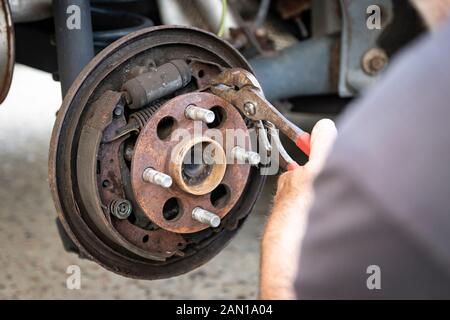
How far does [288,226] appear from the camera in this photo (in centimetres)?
75

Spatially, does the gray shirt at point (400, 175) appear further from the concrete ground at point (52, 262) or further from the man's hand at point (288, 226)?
the concrete ground at point (52, 262)

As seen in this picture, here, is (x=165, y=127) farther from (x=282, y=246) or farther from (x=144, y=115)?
(x=282, y=246)

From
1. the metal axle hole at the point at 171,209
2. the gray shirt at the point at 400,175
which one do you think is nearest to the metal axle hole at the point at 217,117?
the metal axle hole at the point at 171,209

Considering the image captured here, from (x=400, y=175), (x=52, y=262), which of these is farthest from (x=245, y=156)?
(x=52, y=262)

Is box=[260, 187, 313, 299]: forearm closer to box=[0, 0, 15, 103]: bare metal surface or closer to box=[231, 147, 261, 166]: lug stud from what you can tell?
box=[231, 147, 261, 166]: lug stud

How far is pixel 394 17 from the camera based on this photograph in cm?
149

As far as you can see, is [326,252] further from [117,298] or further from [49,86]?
[49,86]

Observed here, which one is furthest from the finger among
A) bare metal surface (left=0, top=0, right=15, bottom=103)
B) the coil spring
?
bare metal surface (left=0, top=0, right=15, bottom=103)

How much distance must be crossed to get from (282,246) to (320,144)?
15 centimetres

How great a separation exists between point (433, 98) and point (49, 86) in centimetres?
291

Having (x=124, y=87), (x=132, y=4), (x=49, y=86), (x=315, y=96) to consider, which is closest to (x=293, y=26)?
(x=315, y=96)

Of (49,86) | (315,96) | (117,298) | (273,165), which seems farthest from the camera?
(49,86)

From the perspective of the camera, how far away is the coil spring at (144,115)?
936 millimetres

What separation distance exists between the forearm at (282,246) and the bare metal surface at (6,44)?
52cm
